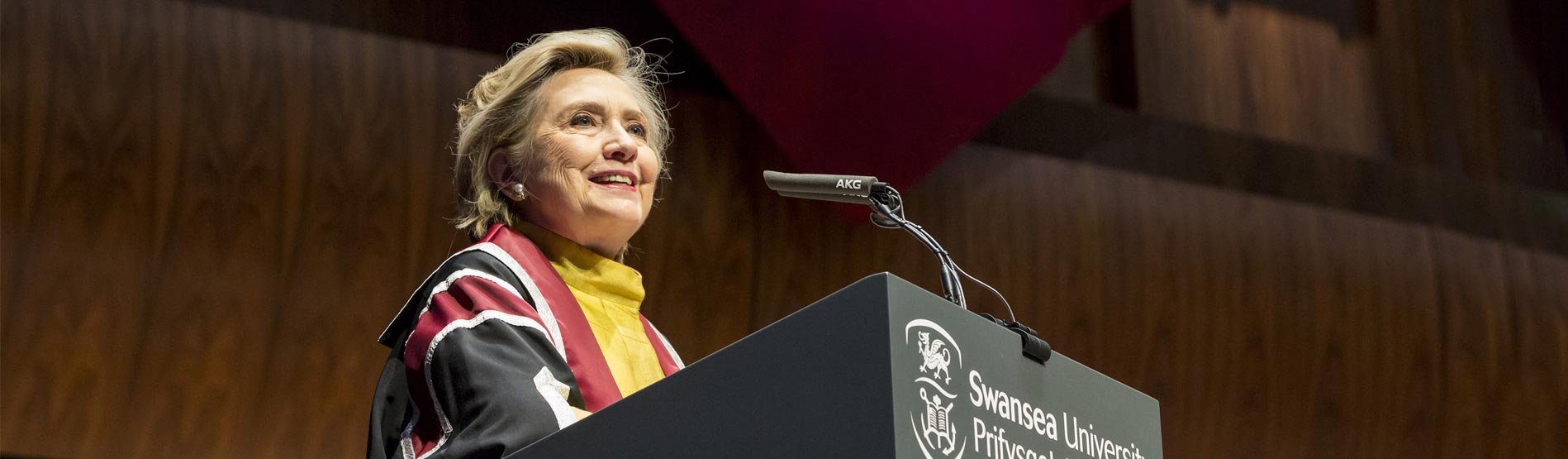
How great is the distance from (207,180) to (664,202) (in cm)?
74

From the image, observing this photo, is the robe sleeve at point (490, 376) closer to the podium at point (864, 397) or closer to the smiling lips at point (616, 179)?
the podium at point (864, 397)

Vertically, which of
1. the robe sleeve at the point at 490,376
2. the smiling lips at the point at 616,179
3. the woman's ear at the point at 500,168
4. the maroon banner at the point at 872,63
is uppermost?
the maroon banner at the point at 872,63

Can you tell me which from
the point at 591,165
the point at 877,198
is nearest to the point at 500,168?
the point at 591,165

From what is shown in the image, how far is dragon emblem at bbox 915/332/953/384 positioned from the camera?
2.89 ft

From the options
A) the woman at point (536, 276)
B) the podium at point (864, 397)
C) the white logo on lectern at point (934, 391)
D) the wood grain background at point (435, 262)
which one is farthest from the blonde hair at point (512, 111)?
the wood grain background at point (435, 262)

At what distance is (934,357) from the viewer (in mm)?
892

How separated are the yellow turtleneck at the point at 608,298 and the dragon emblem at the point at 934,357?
566 millimetres

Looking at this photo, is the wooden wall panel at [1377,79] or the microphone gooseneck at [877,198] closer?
the microphone gooseneck at [877,198]

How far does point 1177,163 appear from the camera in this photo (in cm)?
313

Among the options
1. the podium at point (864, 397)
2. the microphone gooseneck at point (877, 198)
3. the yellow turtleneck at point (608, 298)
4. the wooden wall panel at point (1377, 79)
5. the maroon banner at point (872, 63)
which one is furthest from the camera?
the wooden wall panel at point (1377, 79)

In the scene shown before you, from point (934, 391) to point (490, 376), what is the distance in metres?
0.42

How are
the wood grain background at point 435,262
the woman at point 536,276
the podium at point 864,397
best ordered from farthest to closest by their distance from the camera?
Result: the wood grain background at point 435,262 < the woman at point 536,276 < the podium at point 864,397

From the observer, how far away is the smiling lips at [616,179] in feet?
5.08

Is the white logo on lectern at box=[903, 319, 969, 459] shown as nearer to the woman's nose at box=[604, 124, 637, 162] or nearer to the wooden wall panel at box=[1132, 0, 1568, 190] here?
the woman's nose at box=[604, 124, 637, 162]
